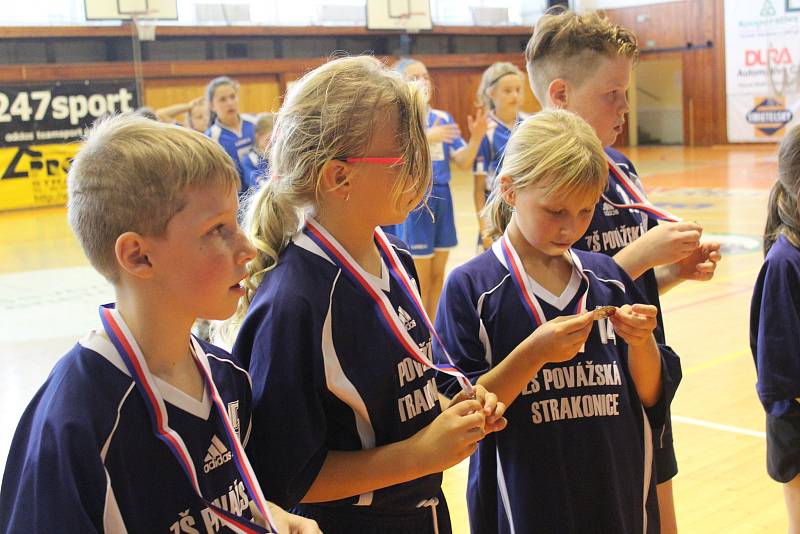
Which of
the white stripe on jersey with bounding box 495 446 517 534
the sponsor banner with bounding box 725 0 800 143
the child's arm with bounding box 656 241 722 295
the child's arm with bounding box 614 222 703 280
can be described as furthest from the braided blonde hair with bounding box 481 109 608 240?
the sponsor banner with bounding box 725 0 800 143

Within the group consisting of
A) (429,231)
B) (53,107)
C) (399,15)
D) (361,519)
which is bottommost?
(429,231)

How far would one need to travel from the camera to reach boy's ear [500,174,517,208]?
6.52ft

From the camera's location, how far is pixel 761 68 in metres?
19.2

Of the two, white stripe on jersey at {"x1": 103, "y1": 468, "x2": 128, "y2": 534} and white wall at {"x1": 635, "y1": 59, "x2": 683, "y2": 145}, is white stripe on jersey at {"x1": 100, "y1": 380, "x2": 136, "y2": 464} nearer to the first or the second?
white stripe on jersey at {"x1": 103, "y1": 468, "x2": 128, "y2": 534}

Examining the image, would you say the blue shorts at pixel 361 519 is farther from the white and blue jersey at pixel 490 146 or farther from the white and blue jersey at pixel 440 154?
the white and blue jersey at pixel 490 146

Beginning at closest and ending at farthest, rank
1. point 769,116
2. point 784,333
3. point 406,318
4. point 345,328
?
→ 1. point 345,328
2. point 406,318
3. point 784,333
4. point 769,116

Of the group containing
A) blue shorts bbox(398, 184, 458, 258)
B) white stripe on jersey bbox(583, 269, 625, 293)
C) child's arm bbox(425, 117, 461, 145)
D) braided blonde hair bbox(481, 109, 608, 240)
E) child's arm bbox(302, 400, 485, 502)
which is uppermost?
braided blonde hair bbox(481, 109, 608, 240)

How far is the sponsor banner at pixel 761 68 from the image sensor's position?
18547 millimetres

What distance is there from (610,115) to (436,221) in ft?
13.3

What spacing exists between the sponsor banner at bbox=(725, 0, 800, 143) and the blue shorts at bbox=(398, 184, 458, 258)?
14.0 metres

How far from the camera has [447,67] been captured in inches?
772

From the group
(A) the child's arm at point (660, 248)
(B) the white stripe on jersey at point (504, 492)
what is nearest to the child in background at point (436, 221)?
(A) the child's arm at point (660, 248)

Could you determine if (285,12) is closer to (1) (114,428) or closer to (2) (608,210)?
(2) (608,210)

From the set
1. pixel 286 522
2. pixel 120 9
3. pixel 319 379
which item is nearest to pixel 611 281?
pixel 319 379
